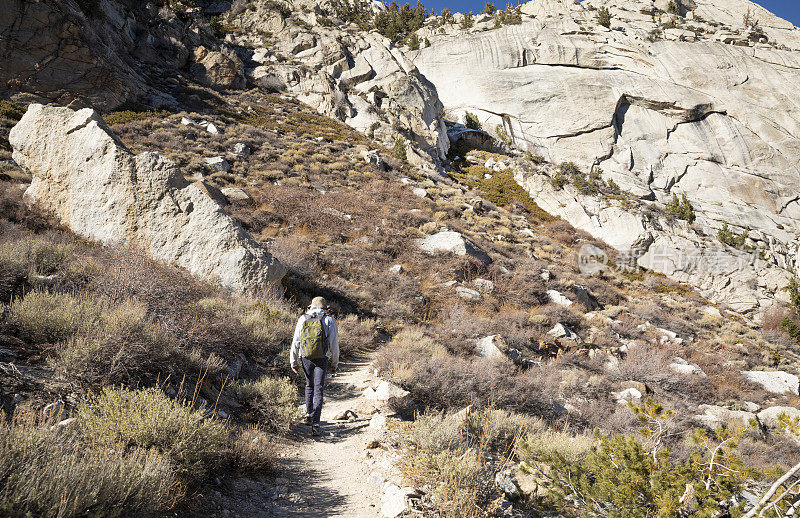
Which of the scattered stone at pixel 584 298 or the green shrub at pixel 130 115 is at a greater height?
the green shrub at pixel 130 115

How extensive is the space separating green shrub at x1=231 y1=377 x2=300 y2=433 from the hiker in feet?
0.81

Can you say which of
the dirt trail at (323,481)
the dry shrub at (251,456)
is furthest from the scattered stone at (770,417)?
the dry shrub at (251,456)

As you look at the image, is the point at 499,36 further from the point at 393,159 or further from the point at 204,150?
the point at 204,150

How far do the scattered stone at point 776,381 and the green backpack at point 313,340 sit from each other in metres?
12.3

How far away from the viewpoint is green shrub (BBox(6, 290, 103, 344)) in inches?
151

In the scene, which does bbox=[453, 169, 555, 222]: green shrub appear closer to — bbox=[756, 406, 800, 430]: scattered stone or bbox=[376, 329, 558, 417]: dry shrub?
bbox=[756, 406, 800, 430]: scattered stone

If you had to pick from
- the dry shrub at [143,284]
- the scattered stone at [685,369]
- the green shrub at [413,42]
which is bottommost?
the dry shrub at [143,284]

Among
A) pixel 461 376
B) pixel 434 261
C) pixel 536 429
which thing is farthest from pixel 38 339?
pixel 434 261

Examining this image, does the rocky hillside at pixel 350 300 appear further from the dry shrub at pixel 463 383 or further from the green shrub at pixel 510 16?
the green shrub at pixel 510 16

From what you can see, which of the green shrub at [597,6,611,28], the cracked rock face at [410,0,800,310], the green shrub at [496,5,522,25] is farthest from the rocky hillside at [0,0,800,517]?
the green shrub at [496,5,522,25]

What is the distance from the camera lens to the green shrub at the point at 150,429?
107 inches

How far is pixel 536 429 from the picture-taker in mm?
4895

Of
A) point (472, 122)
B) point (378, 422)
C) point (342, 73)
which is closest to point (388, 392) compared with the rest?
point (378, 422)

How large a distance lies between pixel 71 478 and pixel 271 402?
9.37 ft
